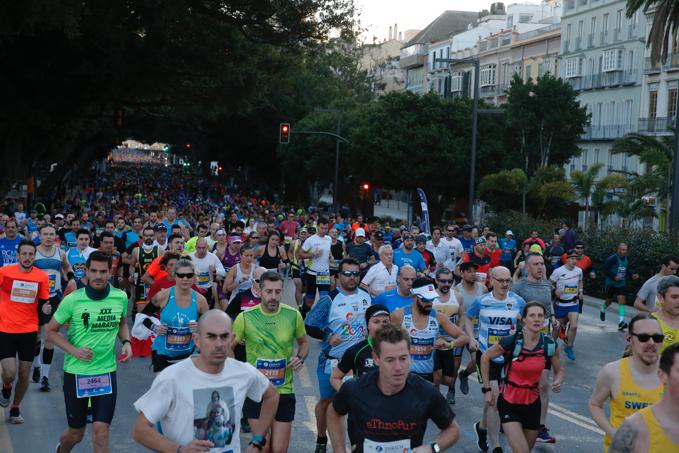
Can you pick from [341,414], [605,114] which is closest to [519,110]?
[605,114]

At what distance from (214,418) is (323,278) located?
12762mm

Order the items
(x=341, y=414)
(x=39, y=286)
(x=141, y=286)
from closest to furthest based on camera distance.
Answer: (x=341, y=414) < (x=39, y=286) < (x=141, y=286)

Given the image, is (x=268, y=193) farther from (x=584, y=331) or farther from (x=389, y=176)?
(x=584, y=331)

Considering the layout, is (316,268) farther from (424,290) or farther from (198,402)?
(198,402)

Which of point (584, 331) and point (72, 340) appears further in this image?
point (584, 331)

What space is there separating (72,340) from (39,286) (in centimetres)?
220

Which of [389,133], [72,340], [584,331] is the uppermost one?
[389,133]

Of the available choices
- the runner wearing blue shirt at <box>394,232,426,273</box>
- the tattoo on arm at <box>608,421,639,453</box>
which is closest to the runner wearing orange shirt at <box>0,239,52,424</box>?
the tattoo on arm at <box>608,421,639,453</box>

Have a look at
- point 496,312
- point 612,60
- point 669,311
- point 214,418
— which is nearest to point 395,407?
point 214,418

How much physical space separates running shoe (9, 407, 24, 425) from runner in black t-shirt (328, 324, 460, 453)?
18.6ft

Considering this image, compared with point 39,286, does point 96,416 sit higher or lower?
lower

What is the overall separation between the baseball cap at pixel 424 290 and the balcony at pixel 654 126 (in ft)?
156

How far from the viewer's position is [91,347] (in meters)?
8.20

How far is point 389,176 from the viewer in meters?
53.3
